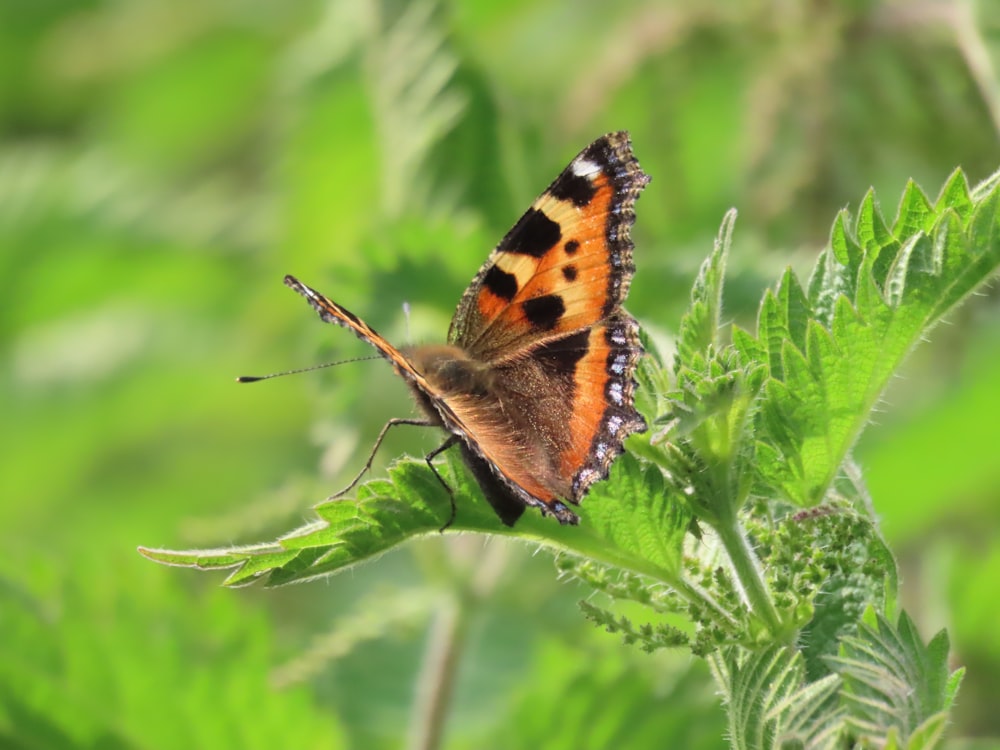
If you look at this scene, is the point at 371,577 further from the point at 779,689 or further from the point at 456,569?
the point at 779,689

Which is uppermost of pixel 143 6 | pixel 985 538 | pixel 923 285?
pixel 143 6

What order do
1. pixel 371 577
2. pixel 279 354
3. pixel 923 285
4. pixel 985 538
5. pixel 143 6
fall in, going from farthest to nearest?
pixel 143 6 → pixel 371 577 → pixel 279 354 → pixel 985 538 → pixel 923 285

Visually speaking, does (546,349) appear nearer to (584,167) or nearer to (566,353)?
(566,353)

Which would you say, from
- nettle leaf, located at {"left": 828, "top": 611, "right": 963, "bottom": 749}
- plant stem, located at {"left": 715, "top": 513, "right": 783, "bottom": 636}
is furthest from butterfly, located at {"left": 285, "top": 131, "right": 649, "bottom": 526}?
nettle leaf, located at {"left": 828, "top": 611, "right": 963, "bottom": 749}

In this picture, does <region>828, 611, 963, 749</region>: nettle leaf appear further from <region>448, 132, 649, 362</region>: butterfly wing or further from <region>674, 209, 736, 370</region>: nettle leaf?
<region>448, 132, 649, 362</region>: butterfly wing

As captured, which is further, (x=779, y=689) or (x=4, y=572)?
(x=4, y=572)

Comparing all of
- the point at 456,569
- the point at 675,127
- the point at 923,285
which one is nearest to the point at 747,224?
the point at 675,127
